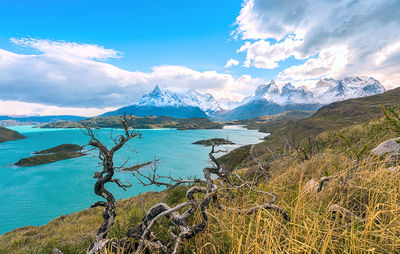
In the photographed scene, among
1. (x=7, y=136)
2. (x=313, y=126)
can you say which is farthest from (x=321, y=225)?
(x=7, y=136)

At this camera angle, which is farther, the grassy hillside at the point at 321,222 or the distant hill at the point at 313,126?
the distant hill at the point at 313,126

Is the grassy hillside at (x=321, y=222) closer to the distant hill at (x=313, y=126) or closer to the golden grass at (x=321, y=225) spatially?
the golden grass at (x=321, y=225)

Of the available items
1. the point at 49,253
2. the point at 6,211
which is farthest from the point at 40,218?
the point at 49,253

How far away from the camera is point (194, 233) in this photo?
2.63 m

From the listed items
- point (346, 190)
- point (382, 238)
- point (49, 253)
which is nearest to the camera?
point (382, 238)

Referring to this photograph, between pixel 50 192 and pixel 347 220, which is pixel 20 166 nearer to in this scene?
pixel 50 192

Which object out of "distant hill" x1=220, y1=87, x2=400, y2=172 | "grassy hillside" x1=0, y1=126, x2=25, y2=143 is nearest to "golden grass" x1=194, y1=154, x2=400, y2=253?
"distant hill" x1=220, y1=87, x2=400, y2=172

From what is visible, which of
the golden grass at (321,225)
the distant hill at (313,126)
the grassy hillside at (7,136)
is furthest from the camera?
the grassy hillside at (7,136)

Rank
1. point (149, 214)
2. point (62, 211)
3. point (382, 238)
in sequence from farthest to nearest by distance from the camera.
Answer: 1. point (62, 211)
2. point (149, 214)
3. point (382, 238)

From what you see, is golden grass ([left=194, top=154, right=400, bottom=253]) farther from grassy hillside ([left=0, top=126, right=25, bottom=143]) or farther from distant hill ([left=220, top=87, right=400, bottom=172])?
grassy hillside ([left=0, top=126, right=25, bottom=143])

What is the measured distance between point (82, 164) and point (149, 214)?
258 ft

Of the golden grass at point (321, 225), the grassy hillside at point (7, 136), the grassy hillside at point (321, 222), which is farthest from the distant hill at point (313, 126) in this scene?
the grassy hillside at point (7, 136)

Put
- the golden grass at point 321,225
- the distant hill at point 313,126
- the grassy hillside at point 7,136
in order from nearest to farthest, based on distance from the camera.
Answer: the golden grass at point 321,225, the distant hill at point 313,126, the grassy hillside at point 7,136

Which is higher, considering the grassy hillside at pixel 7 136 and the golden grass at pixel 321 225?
the golden grass at pixel 321 225
